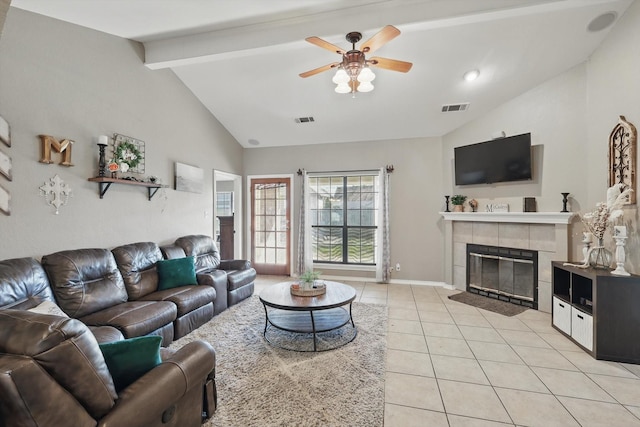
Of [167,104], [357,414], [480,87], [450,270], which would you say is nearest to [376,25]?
[480,87]

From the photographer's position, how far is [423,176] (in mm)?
5375

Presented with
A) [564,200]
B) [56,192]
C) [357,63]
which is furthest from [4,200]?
[564,200]

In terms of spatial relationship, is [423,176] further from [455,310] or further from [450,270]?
[455,310]

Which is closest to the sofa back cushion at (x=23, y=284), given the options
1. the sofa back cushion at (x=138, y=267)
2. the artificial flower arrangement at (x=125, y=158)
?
the sofa back cushion at (x=138, y=267)

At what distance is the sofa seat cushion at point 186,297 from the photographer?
314 centimetres

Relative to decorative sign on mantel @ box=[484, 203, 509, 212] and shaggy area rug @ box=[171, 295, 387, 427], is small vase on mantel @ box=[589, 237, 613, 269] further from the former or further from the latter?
shaggy area rug @ box=[171, 295, 387, 427]

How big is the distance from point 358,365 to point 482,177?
352cm

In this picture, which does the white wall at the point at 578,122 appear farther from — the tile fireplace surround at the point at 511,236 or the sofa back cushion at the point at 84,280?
the sofa back cushion at the point at 84,280

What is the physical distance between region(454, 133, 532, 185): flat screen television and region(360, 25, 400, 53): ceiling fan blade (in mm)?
2823

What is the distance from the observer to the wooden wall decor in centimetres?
271

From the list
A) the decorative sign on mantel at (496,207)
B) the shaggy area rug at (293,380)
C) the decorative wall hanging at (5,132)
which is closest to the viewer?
the shaggy area rug at (293,380)

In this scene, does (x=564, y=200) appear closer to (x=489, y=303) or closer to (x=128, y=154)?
(x=489, y=303)

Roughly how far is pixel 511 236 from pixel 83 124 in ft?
18.4

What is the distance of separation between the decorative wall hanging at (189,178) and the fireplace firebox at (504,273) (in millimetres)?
4629
